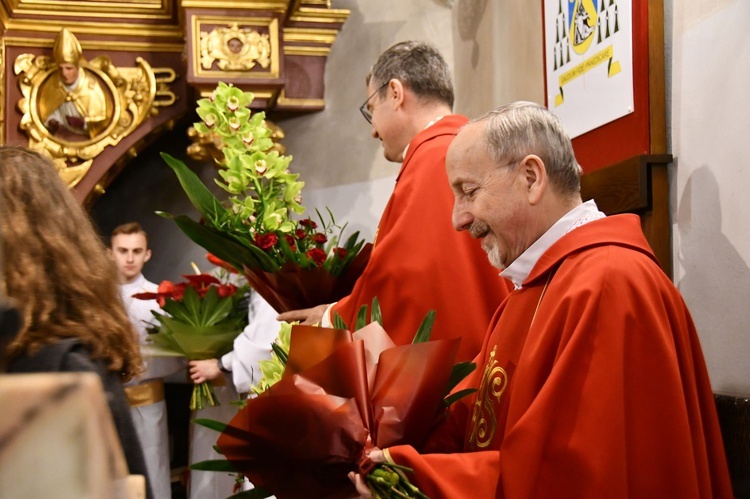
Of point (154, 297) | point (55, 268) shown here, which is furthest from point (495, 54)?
point (55, 268)

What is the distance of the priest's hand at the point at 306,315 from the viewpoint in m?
3.32

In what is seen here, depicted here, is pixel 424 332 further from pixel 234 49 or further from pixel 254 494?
pixel 234 49

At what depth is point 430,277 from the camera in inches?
125

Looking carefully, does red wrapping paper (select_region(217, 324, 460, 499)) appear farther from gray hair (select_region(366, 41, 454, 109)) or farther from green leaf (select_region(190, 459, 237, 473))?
gray hair (select_region(366, 41, 454, 109))

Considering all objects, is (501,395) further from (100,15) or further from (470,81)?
(100,15)

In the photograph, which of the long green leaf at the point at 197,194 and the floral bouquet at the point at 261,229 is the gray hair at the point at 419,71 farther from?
the long green leaf at the point at 197,194

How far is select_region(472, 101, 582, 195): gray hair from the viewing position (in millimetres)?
2211

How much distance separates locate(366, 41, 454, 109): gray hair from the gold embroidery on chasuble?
5.23 feet

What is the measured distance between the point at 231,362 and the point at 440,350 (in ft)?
11.4

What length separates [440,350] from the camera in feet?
6.56

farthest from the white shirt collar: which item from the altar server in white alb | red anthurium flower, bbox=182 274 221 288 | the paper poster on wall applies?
the paper poster on wall

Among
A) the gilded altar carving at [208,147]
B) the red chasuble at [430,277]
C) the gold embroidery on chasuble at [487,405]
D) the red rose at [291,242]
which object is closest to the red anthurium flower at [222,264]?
the red rose at [291,242]

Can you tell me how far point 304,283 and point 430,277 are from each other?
47cm

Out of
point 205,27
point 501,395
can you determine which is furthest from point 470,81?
point 501,395
